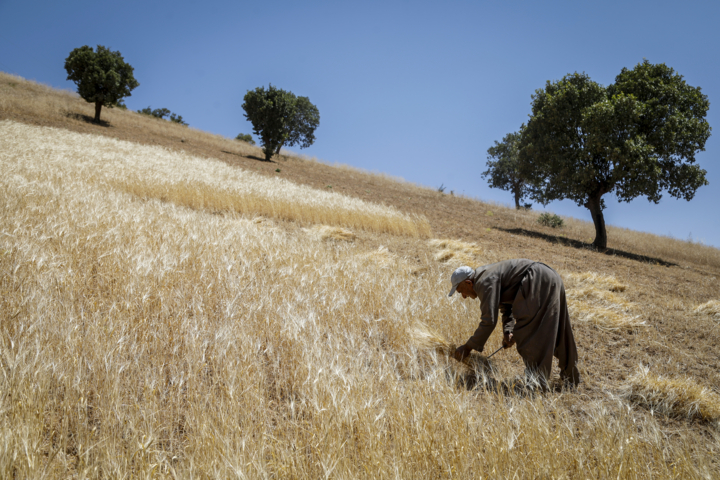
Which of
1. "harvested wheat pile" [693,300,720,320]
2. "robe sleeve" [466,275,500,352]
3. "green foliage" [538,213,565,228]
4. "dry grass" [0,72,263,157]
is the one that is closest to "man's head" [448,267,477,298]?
"robe sleeve" [466,275,500,352]

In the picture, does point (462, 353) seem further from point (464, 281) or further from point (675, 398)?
point (675, 398)

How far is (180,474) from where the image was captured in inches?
60.0

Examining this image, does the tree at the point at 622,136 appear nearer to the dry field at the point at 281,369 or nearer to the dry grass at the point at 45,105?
the dry field at the point at 281,369

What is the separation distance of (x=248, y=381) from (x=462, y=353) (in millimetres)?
2059

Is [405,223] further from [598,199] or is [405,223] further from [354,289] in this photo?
[598,199]

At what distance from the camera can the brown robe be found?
3.18 m

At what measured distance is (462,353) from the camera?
131 inches

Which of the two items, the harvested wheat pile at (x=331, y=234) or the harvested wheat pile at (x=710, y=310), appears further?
the harvested wheat pile at (x=331, y=234)

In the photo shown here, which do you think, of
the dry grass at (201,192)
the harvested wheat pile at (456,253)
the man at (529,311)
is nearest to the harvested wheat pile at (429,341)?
the man at (529,311)

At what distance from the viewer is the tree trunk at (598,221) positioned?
587 inches

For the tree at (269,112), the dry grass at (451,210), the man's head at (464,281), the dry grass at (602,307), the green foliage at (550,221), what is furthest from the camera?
the tree at (269,112)

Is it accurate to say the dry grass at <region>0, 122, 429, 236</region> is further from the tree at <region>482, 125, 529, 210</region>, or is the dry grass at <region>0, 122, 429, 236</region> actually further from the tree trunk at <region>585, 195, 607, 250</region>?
the tree at <region>482, 125, 529, 210</region>

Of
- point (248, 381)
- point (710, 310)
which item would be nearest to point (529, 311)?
Result: point (248, 381)

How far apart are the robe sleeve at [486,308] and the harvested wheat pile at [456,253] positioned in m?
4.31
